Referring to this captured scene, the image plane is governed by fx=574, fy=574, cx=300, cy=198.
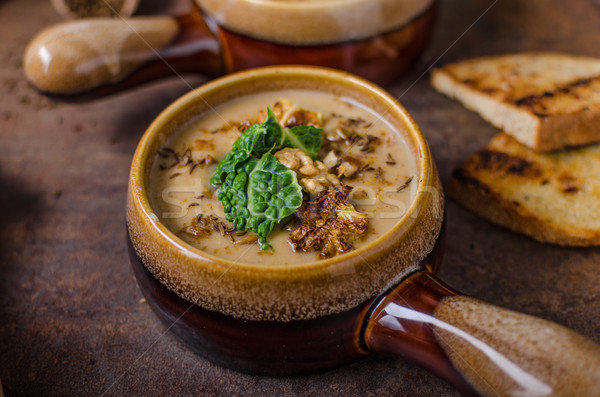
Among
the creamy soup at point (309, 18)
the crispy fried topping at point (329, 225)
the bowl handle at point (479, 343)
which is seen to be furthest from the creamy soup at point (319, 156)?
the creamy soup at point (309, 18)

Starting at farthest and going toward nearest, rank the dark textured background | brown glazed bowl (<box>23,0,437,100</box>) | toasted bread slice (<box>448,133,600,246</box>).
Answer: brown glazed bowl (<box>23,0,437,100</box>) < toasted bread slice (<box>448,133,600,246</box>) < the dark textured background

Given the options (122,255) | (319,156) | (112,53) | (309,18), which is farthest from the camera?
(112,53)

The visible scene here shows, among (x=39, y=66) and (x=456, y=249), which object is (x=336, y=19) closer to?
(x=456, y=249)

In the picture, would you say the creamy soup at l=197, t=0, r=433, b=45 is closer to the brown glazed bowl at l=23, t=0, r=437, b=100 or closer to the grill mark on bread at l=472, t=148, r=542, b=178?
the brown glazed bowl at l=23, t=0, r=437, b=100

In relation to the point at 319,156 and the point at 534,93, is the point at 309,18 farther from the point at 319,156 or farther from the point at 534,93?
the point at 534,93

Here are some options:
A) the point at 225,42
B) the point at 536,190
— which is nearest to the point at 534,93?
A: the point at 536,190

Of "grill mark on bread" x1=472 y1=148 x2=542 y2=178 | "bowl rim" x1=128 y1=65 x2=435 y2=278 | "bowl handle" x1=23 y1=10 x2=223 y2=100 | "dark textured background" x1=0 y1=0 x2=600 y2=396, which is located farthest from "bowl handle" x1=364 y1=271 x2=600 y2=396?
"bowl handle" x1=23 y1=10 x2=223 y2=100
